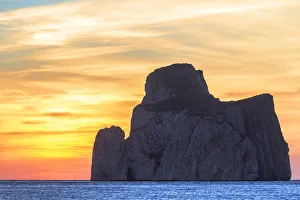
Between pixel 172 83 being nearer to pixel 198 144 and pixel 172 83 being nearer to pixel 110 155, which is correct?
pixel 110 155

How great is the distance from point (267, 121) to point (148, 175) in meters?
29.2

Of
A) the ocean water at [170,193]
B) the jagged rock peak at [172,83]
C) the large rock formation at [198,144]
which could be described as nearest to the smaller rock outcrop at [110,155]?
the large rock formation at [198,144]

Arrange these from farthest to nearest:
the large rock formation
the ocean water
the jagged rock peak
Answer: the jagged rock peak < the large rock formation < the ocean water

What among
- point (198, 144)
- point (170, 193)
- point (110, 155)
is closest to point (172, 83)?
point (110, 155)

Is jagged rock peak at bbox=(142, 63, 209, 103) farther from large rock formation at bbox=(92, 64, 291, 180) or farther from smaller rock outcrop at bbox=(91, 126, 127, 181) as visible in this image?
smaller rock outcrop at bbox=(91, 126, 127, 181)

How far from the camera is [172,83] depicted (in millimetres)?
189875

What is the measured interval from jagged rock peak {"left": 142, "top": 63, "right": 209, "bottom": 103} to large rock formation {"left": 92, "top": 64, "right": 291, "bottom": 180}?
657 cm

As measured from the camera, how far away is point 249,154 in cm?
15825

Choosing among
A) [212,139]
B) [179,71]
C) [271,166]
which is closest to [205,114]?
[212,139]

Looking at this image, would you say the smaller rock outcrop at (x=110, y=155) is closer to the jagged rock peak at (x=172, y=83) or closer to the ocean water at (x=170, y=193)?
the ocean water at (x=170, y=193)

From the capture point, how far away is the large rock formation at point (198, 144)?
522 feet

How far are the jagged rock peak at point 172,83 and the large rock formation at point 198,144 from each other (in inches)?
259

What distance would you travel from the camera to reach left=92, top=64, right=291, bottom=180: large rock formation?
15900cm

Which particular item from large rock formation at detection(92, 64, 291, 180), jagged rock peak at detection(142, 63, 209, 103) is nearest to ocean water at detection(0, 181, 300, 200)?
large rock formation at detection(92, 64, 291, 180)
